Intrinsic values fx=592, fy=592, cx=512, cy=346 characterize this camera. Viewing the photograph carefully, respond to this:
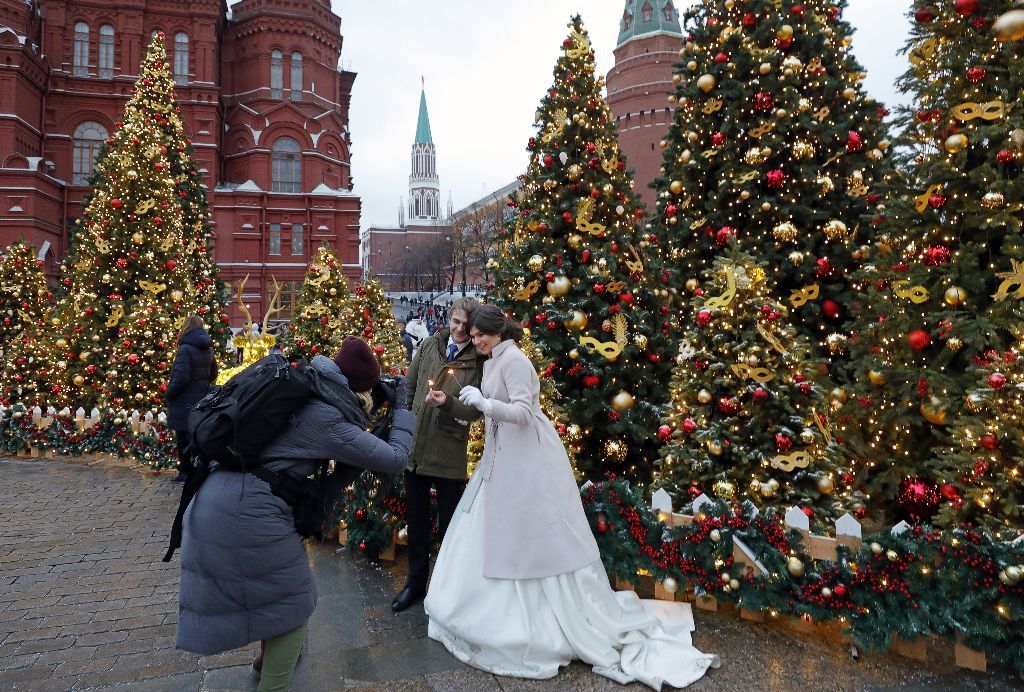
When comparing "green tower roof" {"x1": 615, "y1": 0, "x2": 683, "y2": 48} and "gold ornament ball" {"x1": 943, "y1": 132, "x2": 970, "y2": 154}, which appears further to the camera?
"green tower roof" {"x1": 615, "y1": 0, "x2": 683, "y2": 48}

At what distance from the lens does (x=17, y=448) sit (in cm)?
941

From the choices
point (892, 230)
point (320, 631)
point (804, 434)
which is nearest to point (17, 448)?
point (320, 631)

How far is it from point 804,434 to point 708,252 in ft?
17.0

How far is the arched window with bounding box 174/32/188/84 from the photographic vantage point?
30.0m

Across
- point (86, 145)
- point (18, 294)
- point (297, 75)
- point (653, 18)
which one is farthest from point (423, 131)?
point (18, 294)

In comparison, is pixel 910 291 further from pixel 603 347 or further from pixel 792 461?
pixel 603 347

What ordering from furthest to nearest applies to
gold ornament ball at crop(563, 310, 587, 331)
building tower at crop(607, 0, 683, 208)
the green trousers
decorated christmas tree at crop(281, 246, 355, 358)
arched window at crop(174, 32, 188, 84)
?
building tower at crop(607, 0, 683, 208) < arched window at crop(174, 32, 188, 84) < decorated christmas tree at crop(281, 246, 355, 358) < gold ornament ball at crop(563, 310, 587, 331) < the green trousers

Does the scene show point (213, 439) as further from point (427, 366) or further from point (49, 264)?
point (49, 264)

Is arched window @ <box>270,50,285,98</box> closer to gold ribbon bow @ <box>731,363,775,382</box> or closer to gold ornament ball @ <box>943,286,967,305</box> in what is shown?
gold ribbon bow @ <box>731,363,775,382</box>

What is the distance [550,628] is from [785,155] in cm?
783

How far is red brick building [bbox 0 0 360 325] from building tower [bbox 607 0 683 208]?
18288 mm

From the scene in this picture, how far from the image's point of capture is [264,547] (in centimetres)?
253

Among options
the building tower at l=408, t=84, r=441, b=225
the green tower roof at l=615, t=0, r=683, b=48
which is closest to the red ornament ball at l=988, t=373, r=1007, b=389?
the green tower roof at l=615, t=0, r=683, b=48

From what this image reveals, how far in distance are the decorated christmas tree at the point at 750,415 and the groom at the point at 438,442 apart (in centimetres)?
185
